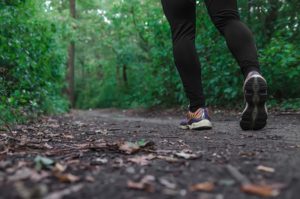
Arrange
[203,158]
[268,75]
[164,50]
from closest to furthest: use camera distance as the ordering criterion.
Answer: [203,158] < [268,75] < [164,50]

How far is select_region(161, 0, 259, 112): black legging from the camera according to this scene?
261 cm

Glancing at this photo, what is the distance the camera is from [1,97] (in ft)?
11.3

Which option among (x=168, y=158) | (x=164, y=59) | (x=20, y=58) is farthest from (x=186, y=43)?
(x=164, y=59)

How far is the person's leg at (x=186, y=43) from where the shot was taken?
110 inches

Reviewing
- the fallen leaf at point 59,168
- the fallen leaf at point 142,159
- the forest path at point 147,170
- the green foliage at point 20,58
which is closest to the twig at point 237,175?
the forest path at point 147,170

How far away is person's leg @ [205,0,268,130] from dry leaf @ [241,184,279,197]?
1.41 m

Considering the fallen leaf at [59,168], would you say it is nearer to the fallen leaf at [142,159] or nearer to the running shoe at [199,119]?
the fallen leaf at [142,159]

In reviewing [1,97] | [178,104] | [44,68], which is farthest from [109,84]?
[1,97]

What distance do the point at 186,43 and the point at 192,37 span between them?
7 cm

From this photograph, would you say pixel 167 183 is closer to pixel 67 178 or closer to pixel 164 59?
pixel 67 178

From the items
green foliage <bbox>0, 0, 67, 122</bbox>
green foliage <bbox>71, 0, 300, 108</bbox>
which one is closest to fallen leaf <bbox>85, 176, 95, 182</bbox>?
green foliage <bbox>0, 0, 67, 122</bbox>

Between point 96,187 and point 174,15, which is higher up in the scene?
point 174,15

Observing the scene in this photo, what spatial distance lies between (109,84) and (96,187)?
17.6 m

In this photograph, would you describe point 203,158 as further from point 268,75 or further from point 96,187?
point 268,75
